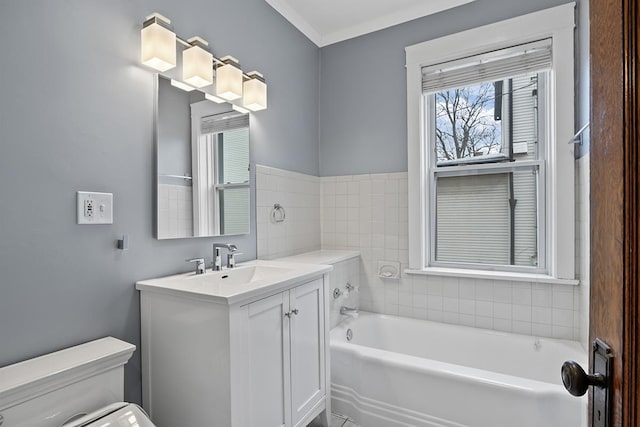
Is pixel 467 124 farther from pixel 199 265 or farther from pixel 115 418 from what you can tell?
pixel 115 418

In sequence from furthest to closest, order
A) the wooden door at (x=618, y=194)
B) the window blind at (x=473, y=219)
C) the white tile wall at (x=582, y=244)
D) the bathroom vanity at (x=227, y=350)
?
the window blind at (x=473, y=219) → the white tile wall at (x=582, y=244) → the bathroom vanity at (x=227, y=350) → the wooden door at (x=618, y=194)

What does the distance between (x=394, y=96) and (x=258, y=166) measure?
1.27 metres

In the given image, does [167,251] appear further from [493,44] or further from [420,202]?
[493,44]

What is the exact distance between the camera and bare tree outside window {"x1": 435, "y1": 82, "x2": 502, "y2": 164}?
8.18 feet

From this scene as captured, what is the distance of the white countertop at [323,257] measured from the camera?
2.29m

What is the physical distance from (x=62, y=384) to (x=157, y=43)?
A: 1.38 metres

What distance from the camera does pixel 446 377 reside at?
Answer: 1.74 m

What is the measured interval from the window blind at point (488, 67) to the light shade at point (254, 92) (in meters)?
1.27

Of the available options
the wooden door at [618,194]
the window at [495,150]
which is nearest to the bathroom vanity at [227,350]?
the wooden door at [618,194]

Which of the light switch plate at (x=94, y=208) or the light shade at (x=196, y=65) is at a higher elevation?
the light shade at (x=196, y=65)

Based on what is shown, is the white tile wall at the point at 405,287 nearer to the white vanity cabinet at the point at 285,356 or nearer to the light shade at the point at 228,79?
the white vanity cabinet at the point at 285,356

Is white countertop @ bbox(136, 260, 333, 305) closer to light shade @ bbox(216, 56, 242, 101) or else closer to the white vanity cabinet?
the white vanity cabinet

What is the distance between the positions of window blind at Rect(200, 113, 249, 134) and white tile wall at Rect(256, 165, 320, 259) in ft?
1.03

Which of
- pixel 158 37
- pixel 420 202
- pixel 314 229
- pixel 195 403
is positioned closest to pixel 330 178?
pixel 314 229
